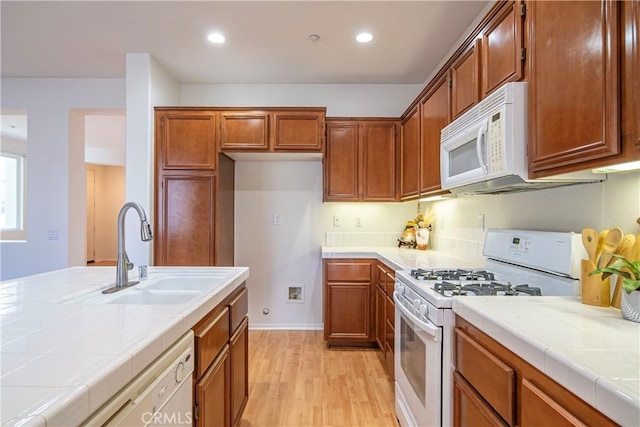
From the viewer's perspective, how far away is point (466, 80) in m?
1.85

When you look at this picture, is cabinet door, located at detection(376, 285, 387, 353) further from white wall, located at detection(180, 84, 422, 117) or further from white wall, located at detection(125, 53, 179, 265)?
white wall, located at detection(125, 53, 179, 265)

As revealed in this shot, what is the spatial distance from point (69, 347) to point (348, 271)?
7.90 ft

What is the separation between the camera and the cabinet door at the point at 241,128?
2.99 m

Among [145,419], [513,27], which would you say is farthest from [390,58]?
[145,419]

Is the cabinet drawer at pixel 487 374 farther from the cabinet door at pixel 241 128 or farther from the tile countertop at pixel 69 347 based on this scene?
the cabinet door at pixel 241 128

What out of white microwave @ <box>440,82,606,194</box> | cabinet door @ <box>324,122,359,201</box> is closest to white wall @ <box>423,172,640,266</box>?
white microwave @ <box>440,82,606,194</box>

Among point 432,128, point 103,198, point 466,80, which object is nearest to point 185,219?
point 432,128

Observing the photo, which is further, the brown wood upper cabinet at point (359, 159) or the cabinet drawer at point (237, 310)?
the brown wood upper cabinet at point (359, 159)

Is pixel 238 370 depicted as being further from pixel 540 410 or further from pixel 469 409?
pixel 540 410

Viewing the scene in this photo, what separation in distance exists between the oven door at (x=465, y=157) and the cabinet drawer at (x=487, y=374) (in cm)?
80

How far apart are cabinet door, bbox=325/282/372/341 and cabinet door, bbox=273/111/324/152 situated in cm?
133

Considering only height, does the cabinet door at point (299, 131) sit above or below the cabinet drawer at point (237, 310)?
above

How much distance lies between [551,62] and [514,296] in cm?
91

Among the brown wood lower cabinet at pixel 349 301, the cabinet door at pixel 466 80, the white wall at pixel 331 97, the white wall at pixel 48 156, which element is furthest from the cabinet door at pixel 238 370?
the white wall at pixel 48 156
